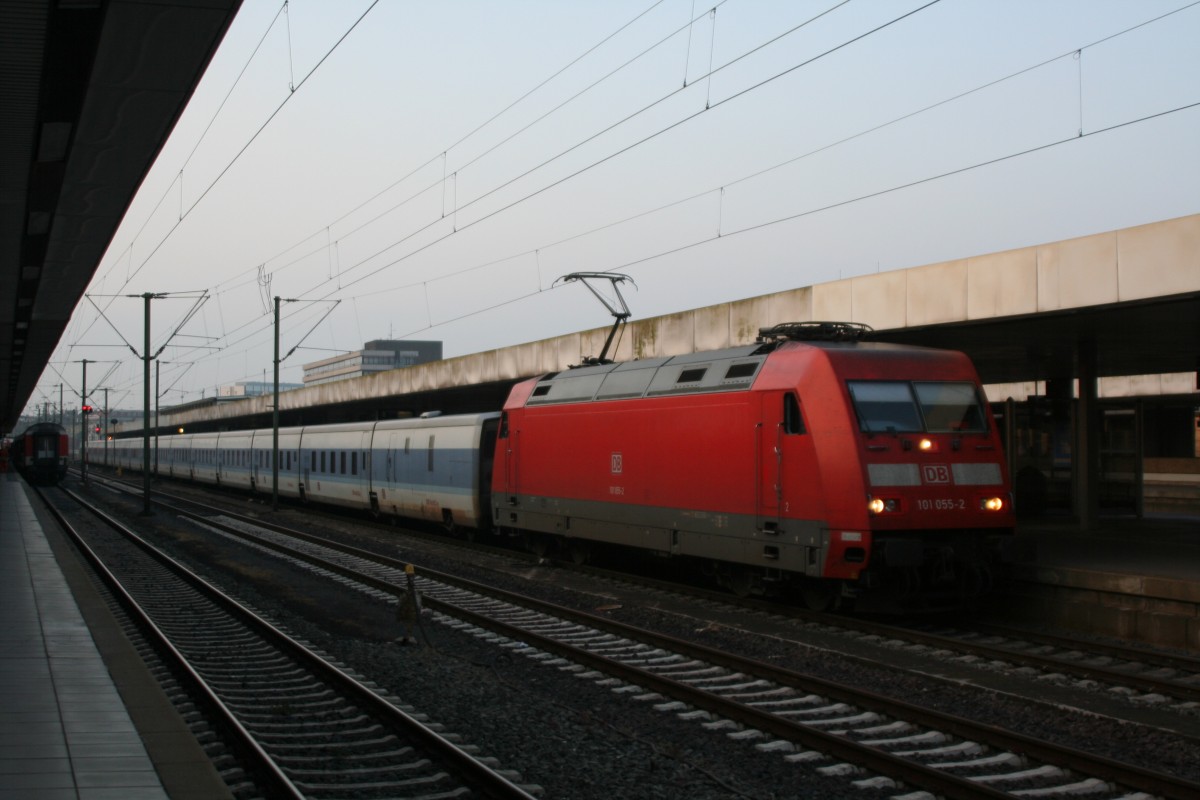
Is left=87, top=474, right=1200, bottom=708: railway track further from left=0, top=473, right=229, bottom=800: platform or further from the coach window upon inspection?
left=0, top=473, right=229, bottom=800: platform

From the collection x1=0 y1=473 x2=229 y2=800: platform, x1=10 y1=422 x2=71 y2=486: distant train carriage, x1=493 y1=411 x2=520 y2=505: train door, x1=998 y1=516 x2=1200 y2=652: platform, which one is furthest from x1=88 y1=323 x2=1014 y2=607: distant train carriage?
x1=10 y1=422 x2=71 y2=486: distant train carriage

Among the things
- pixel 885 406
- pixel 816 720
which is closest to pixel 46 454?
pixel 885 406

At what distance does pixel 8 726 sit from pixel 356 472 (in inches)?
1003

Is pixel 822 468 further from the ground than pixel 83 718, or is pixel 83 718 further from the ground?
pixel 822 468

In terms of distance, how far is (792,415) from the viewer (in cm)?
1334

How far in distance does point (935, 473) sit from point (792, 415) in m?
1.76

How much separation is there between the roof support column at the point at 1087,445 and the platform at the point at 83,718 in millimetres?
16277

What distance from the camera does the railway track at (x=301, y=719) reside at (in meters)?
7.42

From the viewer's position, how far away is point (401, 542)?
87.0 ft

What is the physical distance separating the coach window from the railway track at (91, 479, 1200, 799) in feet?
9.75

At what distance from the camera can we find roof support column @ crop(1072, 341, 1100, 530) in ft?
67.2

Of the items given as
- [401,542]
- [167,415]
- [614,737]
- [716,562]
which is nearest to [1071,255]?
[716,562]

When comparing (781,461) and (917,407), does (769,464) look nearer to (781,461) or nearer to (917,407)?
(781,461)

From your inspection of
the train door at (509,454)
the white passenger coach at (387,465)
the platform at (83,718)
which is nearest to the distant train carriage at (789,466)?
the train door at (509,454)
